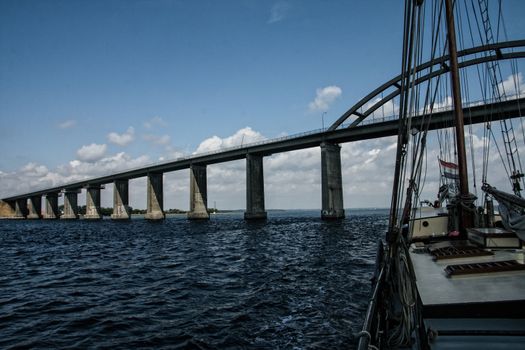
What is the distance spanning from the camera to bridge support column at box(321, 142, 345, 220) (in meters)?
79.2

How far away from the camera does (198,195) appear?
106 metres

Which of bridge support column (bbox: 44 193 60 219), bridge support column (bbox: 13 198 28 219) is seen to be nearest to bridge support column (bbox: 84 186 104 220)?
bridge support column (bbox: 44 193 60 219)

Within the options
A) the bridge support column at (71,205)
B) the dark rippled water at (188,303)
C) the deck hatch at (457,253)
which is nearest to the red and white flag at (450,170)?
the dark rippled water at (188,303)

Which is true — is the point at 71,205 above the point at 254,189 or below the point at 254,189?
below

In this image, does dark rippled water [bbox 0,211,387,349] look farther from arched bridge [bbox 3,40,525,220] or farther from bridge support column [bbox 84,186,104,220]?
bridge support column [bbox 84,186,104,220]

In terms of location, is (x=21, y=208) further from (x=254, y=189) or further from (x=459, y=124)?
(x=459, y=124)

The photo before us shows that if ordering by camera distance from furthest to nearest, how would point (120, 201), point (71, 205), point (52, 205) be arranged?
point (52, 205) → point (71, 205) → point (120, 201)

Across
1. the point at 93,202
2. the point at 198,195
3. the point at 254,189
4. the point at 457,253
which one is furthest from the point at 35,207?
the point at 457,253

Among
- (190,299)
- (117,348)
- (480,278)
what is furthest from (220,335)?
(480,278)

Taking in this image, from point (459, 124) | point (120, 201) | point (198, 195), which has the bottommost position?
point (120, 201)

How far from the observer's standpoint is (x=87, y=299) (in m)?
13.8

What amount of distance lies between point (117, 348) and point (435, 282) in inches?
314

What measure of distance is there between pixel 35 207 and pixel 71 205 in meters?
35.7

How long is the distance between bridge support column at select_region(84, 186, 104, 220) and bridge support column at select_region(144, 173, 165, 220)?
135 feet
